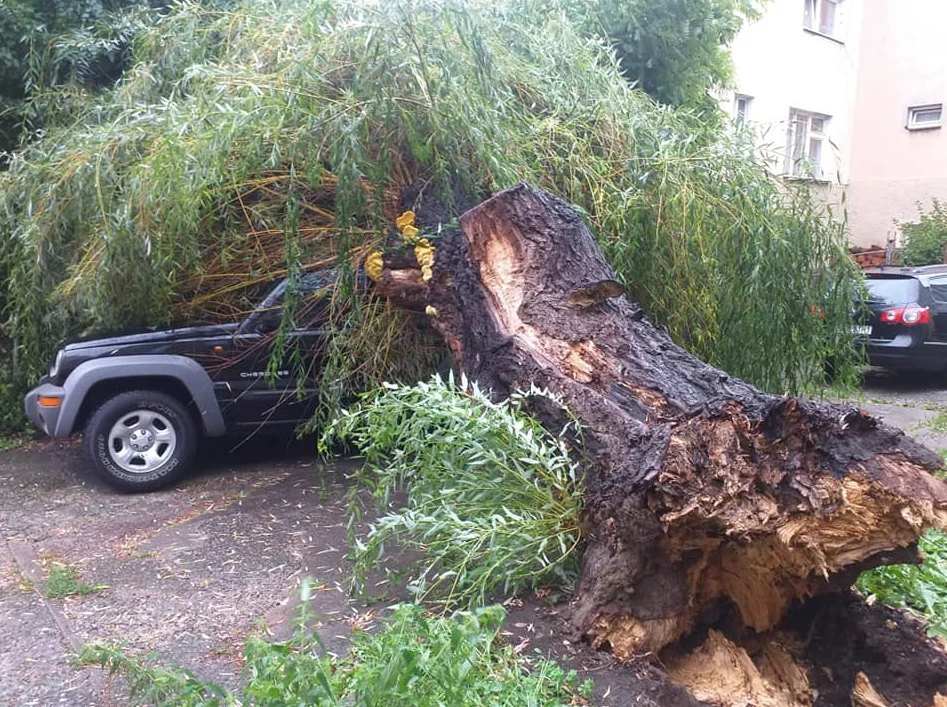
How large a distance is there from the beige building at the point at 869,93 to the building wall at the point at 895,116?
0.02 m

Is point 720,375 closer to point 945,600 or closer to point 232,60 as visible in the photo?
point 945,600

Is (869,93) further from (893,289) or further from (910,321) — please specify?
(910,321)

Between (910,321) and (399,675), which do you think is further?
(910,321)

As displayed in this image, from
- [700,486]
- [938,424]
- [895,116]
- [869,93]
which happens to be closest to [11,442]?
[700,486]

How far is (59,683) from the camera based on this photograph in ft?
12.3

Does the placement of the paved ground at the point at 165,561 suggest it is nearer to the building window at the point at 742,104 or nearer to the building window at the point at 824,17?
the building window at the point at 742,104

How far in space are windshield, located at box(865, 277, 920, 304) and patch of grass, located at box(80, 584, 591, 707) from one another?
9371mm

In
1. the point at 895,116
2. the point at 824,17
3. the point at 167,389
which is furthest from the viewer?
the point at 895,116

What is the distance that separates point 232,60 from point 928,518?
5384 millimetres

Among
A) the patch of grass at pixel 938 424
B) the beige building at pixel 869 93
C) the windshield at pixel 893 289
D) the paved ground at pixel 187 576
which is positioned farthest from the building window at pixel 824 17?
the paved ground at pixel 187 576

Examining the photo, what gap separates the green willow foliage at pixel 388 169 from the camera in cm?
541

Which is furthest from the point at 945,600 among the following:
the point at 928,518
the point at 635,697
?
the point at 635,697

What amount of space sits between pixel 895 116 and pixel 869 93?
848mm

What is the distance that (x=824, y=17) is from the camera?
62.4 feet
